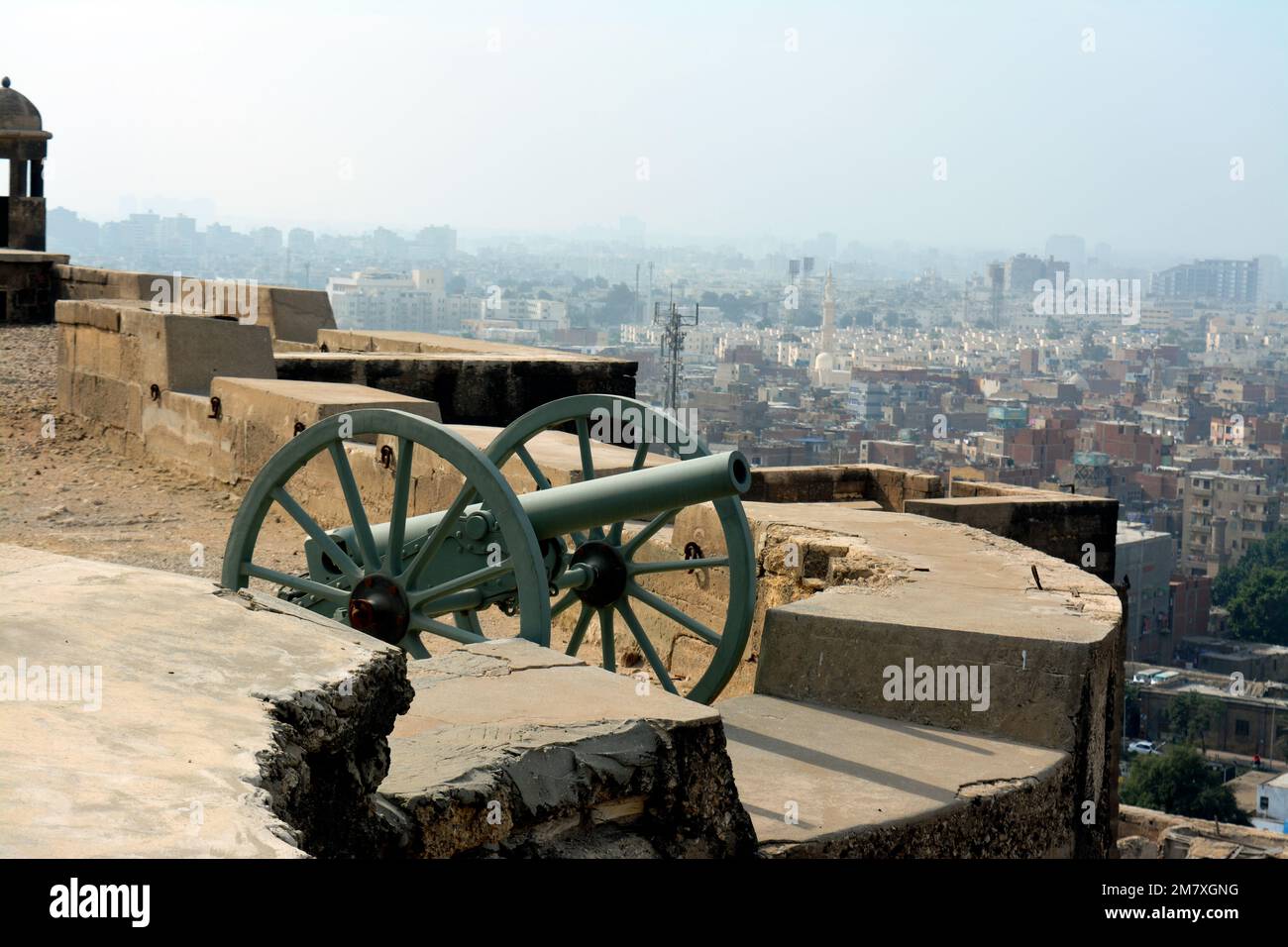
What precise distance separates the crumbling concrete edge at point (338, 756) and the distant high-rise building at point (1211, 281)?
143914mm

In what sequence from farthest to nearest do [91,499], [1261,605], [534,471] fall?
1. [1261,605]
2. [91,499]
3. [534,471]

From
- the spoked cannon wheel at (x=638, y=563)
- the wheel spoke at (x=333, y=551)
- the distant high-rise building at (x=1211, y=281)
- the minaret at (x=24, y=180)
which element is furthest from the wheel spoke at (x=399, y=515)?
the distant high-rise building at (x=1211, y=281)

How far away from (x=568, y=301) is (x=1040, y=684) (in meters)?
89.3

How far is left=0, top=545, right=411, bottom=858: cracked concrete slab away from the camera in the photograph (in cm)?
217

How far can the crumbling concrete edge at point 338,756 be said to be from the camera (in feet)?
8.48

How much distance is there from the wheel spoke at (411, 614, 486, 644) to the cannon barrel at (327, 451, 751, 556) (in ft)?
1.35

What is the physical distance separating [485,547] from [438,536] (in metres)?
0.15

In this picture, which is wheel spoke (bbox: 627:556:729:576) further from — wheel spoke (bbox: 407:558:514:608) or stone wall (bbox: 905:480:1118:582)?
stone wall (bbox: 905:480:1118:582)

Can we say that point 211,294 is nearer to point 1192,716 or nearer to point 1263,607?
point 1192,716

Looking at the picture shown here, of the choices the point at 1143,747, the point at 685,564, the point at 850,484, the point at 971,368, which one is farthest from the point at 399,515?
the point at 971,368

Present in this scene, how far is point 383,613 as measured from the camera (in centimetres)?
491

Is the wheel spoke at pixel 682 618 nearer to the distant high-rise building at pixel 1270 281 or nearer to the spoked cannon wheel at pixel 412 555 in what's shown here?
the spoked cannon wheel at pixel 412 555

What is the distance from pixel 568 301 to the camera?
93.2 metres

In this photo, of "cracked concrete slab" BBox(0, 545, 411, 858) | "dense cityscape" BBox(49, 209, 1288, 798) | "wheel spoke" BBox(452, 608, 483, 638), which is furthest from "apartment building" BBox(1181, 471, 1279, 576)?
"cracked concrete slab" BBox(0, 545, 411, 858)
